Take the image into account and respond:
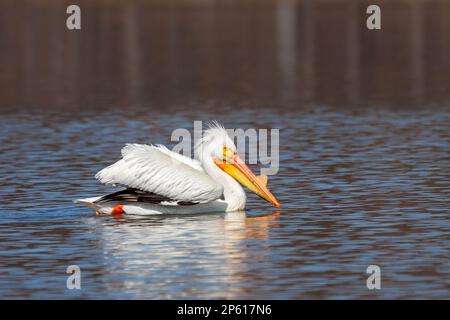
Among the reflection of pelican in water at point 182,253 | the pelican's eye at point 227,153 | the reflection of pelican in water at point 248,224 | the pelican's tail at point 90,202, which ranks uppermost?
the pelican's eye at point 227,153

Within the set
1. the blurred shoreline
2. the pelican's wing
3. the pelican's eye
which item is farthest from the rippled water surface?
the blurred shoreline

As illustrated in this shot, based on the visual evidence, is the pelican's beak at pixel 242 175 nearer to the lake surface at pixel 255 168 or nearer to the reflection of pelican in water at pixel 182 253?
the lake surface at pixel 255 168

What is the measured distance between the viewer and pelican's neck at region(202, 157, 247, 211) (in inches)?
648

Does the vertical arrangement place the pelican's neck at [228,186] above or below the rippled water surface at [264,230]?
above

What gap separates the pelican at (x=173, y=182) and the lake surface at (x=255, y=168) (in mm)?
203

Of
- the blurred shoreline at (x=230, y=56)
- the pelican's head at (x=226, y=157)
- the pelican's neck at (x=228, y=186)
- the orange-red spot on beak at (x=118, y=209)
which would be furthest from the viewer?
the blurred shoreline at (x=230, y=56)

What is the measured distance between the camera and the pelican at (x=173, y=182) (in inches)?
630

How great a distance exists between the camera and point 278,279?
1271 cm

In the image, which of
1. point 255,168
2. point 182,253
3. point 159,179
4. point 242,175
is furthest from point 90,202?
point 255,168

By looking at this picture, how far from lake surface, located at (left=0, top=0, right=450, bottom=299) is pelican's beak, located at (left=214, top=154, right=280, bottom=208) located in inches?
9.7

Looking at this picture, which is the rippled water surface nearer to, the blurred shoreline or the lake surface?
the lake surface

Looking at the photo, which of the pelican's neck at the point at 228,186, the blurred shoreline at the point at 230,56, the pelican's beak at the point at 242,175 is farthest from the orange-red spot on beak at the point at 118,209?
the blurred shoreline at the point at 230,56

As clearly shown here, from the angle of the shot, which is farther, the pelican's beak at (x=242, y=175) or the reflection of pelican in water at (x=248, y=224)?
the pelican's beak at (x=242, y=175)

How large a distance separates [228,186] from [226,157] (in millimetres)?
390
